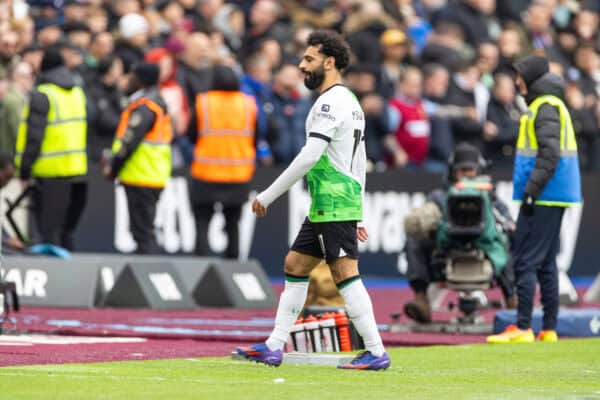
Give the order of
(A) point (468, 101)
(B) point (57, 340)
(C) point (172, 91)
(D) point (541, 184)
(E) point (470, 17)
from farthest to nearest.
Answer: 1. (E) point (470, 17)
2. (A) point (468, 101)
3. (C) point (172, 91)
4. (D) point (541, 184)
5. (B) point (57, 340)

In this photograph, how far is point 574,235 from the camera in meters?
26.8

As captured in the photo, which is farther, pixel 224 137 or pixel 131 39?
pixel 131 39

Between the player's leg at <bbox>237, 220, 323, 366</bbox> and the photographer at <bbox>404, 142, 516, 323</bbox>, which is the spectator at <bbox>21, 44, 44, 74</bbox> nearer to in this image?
the photographer at <bbox>404, 142, 516, 323</bbox>

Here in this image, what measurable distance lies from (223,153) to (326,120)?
9.83 meters

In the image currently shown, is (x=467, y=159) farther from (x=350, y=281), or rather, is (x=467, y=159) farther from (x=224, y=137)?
(x=350, y=281)

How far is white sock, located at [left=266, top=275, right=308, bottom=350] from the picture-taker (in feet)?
39.5

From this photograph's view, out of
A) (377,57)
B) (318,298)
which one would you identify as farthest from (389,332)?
(377,57)

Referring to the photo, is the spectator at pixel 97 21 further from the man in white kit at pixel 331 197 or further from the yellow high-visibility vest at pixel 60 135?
the man in white kit at pixel 331 197

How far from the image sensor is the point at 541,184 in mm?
15078

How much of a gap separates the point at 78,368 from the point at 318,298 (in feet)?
18.9

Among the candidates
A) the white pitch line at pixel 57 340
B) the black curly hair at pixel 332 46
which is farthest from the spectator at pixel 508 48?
the black curly hair at pixel 332 46

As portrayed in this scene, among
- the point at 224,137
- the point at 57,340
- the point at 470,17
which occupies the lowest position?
the point at 57,340

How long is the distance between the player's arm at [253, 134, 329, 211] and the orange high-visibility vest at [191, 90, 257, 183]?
9.53 m

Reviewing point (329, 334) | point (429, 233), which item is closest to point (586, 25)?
point (429, 233)
